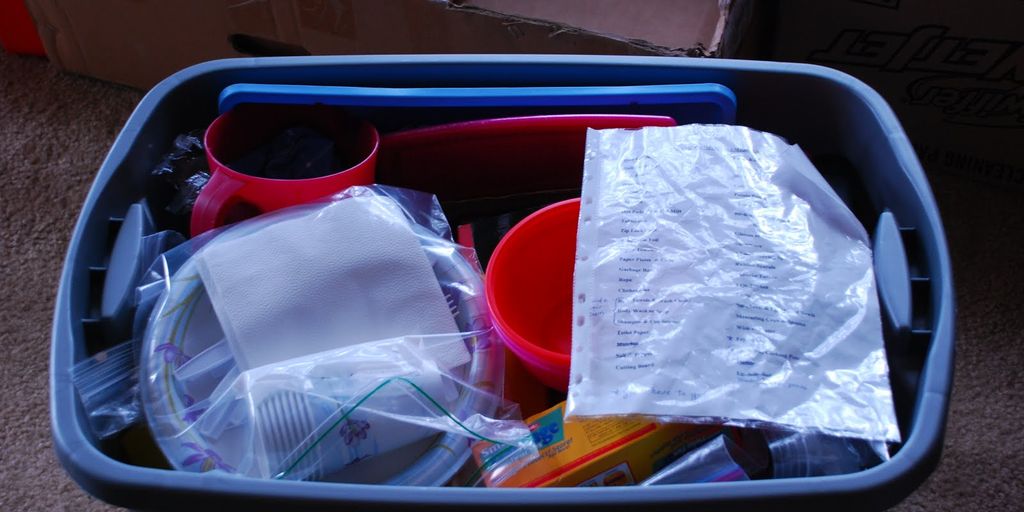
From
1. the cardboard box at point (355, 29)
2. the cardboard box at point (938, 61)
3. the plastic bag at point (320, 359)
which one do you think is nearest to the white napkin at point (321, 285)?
the plastic bag at point (320, 359)

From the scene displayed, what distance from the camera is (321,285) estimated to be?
522 millimetres

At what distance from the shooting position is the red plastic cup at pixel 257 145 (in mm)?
571

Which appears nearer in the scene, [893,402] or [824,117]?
[893,402]

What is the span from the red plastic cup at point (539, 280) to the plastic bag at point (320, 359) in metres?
0.02

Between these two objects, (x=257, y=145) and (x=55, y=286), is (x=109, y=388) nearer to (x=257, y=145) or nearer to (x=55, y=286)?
(x=257, y=145)

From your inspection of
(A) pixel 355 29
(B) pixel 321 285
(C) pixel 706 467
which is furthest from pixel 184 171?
(C) pixel 706 467

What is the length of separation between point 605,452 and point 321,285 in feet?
0.63

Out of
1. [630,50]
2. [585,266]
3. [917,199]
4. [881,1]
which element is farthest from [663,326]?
[881,1]

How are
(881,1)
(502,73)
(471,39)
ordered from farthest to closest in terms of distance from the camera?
(881,1), (471,39), (502,73)

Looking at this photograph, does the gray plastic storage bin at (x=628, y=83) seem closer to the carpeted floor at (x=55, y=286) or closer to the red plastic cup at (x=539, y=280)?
the red plastic cup at (x=539, y=280)

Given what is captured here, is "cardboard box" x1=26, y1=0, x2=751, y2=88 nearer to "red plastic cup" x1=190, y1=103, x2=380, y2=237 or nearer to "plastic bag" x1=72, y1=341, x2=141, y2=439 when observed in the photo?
"red plastic cup" x1=190, y1=103, x2=380, y2=237

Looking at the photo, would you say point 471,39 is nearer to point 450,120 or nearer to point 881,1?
point 450,120

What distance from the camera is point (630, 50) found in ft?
2.41

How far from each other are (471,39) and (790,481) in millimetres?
499
